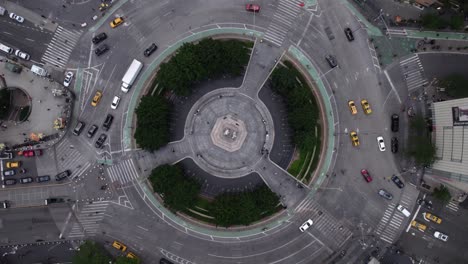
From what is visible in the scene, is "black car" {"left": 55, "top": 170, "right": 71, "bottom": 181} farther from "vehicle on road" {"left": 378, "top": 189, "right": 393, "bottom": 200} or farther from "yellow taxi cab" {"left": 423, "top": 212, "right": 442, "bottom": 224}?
"yellow taxi cab" {"left": 423, "top": 212, "right": 442, "bottom": 224}

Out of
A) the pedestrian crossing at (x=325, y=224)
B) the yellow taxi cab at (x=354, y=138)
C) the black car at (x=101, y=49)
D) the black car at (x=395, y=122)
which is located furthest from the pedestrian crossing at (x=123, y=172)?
the black car at (x=395, y=122)

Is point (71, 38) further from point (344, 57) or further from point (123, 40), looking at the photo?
point (344, 57)

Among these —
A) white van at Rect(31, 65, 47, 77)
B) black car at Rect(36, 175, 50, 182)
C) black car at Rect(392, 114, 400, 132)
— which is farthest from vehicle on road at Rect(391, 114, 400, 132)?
white van at Rect(31, 65, 47, 77)

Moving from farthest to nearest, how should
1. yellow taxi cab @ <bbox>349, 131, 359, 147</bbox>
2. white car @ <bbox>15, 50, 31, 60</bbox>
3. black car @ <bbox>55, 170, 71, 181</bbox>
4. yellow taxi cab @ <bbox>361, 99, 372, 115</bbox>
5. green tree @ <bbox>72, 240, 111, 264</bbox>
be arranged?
white car @ <bbox>15, 50, 31, 60</bbox>, black car @ <bbox>55, 170, 71, 181</bbox>, yellow taxi cab @ <bbox>361, 99, 372, 115</bbox>, yellow taxi cab @ <bbox>349, 131, 359, 147</bbox>, green tree @ <bbox>72, 240, 111, 264</bbox>

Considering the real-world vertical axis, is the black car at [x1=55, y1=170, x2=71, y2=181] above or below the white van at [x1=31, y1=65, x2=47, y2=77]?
below

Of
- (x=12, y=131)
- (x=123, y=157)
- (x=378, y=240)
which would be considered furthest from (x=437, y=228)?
(x=12, y=131)

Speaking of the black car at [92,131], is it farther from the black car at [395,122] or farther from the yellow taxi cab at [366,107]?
the black car at [395,122]

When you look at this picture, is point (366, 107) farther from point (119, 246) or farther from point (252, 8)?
point (119, 246)
